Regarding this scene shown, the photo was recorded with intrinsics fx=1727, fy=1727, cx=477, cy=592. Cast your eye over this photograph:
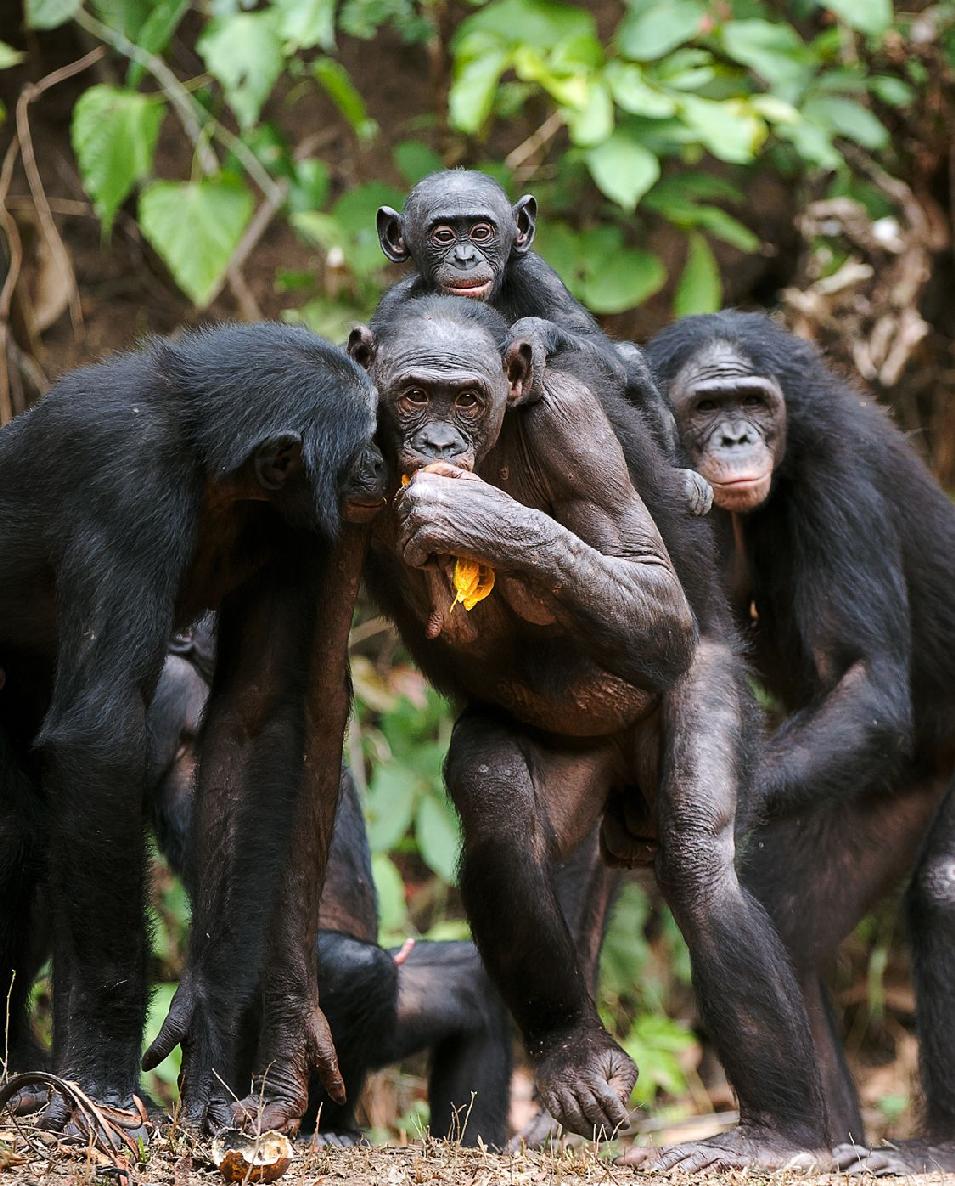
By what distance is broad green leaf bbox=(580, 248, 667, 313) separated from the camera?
8.27 metres

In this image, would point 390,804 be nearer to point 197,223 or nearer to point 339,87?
point 197,223

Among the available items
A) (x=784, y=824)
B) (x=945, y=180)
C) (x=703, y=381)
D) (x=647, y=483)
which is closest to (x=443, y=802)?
(x=784, y=824)

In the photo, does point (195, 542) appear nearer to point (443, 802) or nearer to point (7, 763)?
point (7, 763)

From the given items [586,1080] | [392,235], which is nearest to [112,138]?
[392,235]

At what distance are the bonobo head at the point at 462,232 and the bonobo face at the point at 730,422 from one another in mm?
799

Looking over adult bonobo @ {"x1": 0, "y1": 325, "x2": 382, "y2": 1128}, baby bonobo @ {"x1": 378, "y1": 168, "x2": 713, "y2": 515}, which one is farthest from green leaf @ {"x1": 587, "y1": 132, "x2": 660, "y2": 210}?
adult bonobo @ {"x1": 0, "y1": 325, "x2": 382, "y2": 1128}

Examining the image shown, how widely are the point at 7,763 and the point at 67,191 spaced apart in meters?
6.04

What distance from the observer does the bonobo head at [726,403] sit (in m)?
5.99

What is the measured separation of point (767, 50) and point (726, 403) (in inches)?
106

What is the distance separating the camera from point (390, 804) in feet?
25.2

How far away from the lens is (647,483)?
5.11 meters

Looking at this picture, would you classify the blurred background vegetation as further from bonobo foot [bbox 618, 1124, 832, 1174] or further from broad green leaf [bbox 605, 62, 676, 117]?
bonobo foot [bbox 618, 1124, 832, 1174]

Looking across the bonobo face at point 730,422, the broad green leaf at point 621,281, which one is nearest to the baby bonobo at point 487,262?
the bonobo face at point 730,422

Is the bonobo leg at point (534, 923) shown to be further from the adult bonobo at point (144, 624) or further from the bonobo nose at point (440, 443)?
the bonobo nose at point (440, 443)
